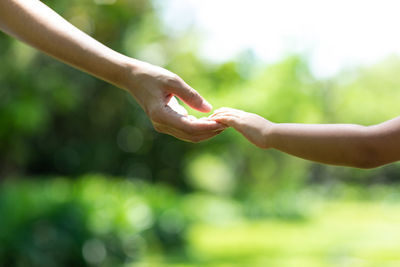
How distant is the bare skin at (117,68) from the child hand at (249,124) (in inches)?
1.3

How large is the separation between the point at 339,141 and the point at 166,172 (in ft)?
54.3

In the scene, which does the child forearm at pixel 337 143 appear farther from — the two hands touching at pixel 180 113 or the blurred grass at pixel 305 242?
the blurred grass at pixel 305 242

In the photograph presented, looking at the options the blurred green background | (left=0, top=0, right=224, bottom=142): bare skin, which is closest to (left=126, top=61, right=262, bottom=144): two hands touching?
(left=0, top=0, right=224, bottom=142): bare skin

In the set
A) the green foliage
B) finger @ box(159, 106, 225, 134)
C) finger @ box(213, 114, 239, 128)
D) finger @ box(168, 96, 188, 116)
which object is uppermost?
the green foliage

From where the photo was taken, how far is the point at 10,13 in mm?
1639

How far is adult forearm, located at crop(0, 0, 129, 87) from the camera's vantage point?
160 cm

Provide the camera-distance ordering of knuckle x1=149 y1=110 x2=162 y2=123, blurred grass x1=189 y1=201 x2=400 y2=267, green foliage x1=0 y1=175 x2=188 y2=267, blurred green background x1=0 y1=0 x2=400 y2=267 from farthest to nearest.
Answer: blurred grass x1=189 y1=201 x2=400 y2=267 < blurred green background x1=0 y1=0 x2=400 y2=267 < green foliage x1=0 y1=175 x2=188 y2=267 < knuckle x1=149 y1=110 x2=162 y2=123

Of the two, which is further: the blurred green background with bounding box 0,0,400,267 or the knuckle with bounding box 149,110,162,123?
the blurred green background with bounding box 0,0,400,267

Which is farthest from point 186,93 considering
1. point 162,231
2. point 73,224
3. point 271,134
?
point 162,231

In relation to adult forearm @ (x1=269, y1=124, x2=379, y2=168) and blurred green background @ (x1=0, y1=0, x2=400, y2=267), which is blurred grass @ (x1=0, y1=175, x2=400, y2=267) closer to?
blurred green background @ (x1=0, y1=0, x2=400, y2=267)

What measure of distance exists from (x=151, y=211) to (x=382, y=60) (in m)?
21.7

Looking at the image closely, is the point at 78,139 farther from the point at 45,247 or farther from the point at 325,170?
the point at 325,170

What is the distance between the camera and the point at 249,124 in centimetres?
154

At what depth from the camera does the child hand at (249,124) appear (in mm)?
1509
